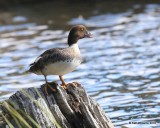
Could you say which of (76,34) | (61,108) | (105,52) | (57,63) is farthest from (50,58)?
(105,52)

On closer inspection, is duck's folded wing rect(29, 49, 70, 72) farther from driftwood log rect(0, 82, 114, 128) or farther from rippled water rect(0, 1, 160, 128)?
rippled water rect(0, 1, 160, 128)

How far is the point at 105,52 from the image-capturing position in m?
14.3

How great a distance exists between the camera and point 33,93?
Answer: 7156 millimetres

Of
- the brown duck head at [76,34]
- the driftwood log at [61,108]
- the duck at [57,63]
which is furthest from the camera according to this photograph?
the brown duck head at [76,34]

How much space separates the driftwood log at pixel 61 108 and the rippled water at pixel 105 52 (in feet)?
5.74

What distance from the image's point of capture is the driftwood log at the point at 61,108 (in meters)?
6.96

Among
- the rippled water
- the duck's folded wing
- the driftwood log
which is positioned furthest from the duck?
the rippled water

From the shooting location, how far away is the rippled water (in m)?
10.4

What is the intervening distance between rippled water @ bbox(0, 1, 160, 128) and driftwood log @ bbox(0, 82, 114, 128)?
1.75m

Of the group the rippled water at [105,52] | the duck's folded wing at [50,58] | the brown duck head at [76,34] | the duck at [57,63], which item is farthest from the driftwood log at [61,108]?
the rippled water at [105,52]

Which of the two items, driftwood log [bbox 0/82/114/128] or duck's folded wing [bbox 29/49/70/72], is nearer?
driftwood log [bbox 0/82/114/128]

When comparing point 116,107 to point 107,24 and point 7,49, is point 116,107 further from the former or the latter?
point 107,24

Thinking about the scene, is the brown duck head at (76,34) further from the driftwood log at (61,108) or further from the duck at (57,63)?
the driftwood log at (61,108)

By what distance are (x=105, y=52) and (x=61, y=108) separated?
7084 millimetres
